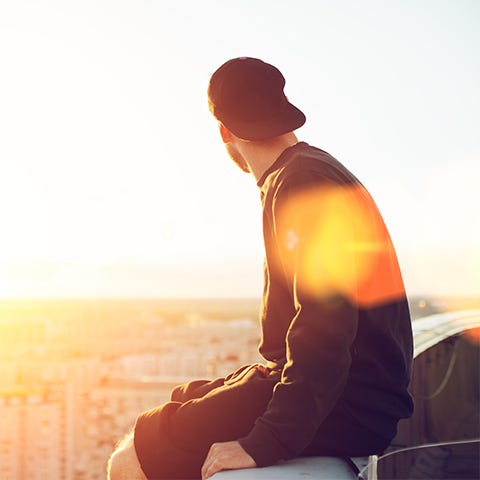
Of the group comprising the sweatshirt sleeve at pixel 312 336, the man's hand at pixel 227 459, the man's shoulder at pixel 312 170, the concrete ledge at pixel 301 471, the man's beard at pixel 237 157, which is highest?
the man's beard at pixel 237 157

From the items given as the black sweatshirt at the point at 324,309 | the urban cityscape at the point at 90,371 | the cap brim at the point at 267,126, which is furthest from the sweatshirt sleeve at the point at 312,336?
the urban cityscape at the point at 90,371

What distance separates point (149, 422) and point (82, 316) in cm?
1477

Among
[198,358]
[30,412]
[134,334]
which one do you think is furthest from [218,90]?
[134,334]

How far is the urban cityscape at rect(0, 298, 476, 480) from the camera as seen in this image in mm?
5945

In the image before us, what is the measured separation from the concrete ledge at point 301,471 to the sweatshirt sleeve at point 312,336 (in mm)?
18

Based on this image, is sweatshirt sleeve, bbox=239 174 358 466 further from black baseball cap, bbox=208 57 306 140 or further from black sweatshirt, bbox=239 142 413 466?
black baseball cap, bbox=208 57 306 140

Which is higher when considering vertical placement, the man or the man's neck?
the man's neck

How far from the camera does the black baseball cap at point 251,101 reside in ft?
4.19

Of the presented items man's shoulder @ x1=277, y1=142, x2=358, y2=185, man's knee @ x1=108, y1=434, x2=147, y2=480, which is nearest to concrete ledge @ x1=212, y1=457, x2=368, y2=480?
man's knee @ x1=108, y1=434, x2=147, y2=480

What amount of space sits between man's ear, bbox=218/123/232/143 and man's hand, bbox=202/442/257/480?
469 mm

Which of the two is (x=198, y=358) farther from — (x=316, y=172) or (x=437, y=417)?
(x=316, y=172)

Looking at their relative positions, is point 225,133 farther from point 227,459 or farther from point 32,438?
point 32,438

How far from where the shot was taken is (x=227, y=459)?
112 cm

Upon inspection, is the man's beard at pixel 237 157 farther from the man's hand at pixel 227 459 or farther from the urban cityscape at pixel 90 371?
the urban cityscape at pixel 90 371
